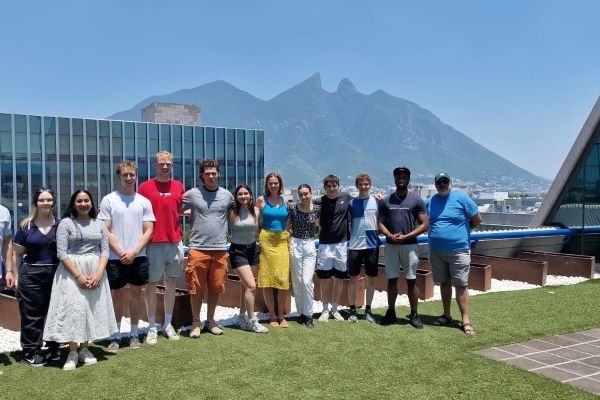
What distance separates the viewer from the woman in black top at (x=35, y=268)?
4562 millimetres

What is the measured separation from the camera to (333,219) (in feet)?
19.7

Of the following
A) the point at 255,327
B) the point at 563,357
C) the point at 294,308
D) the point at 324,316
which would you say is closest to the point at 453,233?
the point at 563,357

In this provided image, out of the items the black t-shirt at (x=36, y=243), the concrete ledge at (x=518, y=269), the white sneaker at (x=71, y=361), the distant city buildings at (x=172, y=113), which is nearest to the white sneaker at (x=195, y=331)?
the white sneaker at (x=71, y=361)

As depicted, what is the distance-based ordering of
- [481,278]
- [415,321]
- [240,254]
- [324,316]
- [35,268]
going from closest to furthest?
1. [35,268]
2. [240,254]
3. [415,321]
4. [324,316]
5. [481,278]

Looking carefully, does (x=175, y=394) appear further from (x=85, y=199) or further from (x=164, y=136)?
(x=164, y=136)

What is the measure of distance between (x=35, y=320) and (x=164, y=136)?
200 ft

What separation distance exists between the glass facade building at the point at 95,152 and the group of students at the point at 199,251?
46.5m

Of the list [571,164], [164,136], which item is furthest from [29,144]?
[571,164]

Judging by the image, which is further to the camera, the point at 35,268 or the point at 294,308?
the point at 294,308

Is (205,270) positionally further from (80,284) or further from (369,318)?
(369,318)

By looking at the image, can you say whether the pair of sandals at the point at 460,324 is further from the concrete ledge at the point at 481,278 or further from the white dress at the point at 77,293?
the white dress at the point at 77,293

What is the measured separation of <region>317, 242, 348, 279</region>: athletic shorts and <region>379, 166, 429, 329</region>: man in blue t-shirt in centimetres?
50

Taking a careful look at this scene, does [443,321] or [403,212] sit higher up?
[403,212]

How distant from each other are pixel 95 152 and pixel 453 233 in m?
58.9
